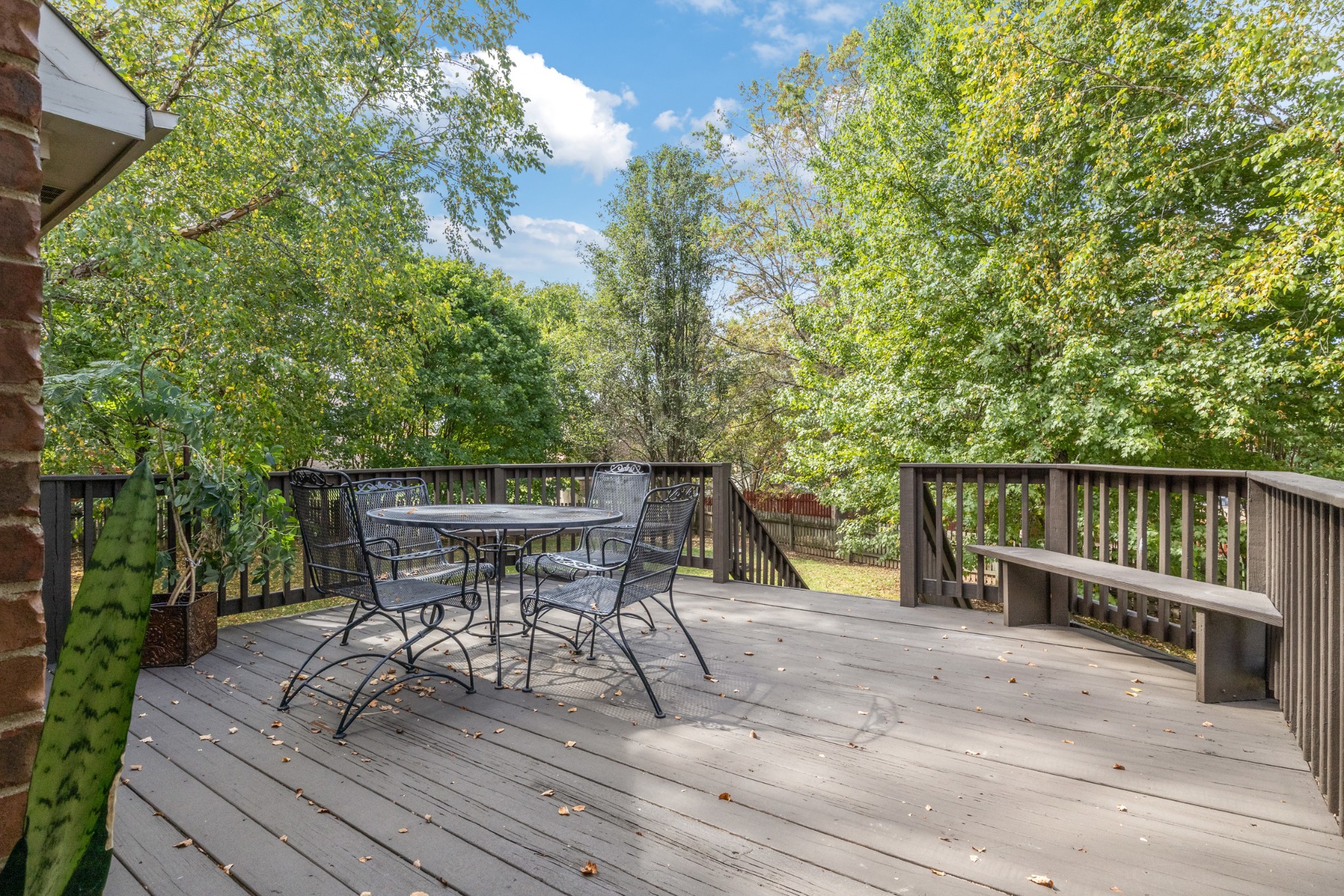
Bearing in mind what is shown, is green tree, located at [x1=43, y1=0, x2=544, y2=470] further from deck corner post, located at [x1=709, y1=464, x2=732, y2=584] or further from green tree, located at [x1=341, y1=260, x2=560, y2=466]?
deck corner post, located at [x1=709, y1=464, x2=732, y2=584]

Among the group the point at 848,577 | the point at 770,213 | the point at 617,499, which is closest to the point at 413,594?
the point at 617,499

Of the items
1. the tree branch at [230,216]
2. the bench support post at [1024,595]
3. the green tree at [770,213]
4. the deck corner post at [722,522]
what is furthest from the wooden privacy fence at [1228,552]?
the green tree at [770,213]

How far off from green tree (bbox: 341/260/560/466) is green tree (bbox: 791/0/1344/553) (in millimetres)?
7508

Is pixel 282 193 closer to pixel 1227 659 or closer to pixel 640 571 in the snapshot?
pixel 640 571

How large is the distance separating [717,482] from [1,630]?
4.62 m

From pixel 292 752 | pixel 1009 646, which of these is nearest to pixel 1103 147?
pixel 1009 646

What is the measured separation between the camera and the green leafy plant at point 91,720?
57 cm

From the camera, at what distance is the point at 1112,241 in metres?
7.59

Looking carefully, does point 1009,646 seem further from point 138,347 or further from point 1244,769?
point 138,347

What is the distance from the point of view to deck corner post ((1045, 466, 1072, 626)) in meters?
3.88

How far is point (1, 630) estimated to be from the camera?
2.10 feet

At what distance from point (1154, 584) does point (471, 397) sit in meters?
12.7

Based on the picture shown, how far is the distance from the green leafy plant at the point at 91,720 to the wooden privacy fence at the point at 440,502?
3051mm

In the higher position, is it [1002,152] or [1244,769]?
[1002,152]
